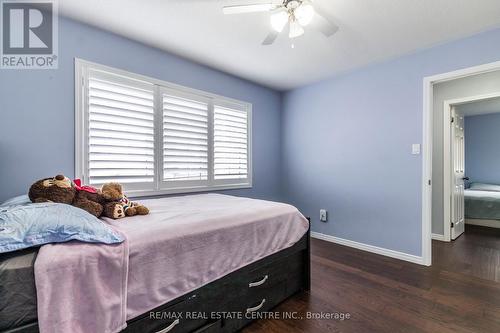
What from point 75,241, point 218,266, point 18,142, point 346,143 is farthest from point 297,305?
point 18,142

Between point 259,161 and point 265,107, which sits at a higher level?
point 265,107

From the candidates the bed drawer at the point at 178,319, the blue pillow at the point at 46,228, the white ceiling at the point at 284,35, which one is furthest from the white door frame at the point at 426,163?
the blue pillow at the point at 46,228

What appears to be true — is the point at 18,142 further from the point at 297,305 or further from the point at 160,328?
the point at 297,305

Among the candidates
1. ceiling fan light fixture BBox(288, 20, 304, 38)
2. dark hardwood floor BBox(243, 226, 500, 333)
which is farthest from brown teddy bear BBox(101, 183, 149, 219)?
ceiling fan light fixture BBox(288, 20, 304, 38)

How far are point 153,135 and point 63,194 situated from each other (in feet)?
4.20

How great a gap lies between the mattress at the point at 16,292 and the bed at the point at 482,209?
5.99 meters

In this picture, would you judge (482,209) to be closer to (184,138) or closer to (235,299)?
(235,299)

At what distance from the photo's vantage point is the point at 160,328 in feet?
3.89

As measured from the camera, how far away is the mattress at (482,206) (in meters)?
4.01

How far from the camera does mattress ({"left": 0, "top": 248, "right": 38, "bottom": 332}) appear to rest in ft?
2.60

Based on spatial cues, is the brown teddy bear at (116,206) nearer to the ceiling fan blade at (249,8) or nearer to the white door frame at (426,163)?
the ceiling fan blade at (249,8)

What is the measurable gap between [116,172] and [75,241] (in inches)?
57.2

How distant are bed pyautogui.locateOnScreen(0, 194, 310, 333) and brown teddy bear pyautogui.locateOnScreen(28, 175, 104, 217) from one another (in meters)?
0.20

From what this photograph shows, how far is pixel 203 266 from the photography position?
1365mm
